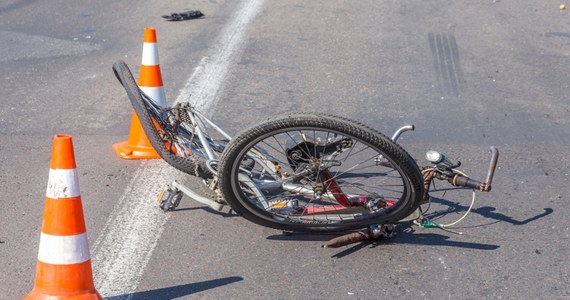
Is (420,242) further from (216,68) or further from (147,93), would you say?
(216,68)

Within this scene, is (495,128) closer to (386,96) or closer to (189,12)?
(386,96)

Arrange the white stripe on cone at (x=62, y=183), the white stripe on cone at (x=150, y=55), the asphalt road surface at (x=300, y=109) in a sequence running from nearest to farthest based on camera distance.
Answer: the white stripe on cone at (x=62, y=183)
the asphalt road surface at (x=300, y=109)
the white stripe on cone at (x=150, y=55)

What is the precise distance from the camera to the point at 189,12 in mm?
10945

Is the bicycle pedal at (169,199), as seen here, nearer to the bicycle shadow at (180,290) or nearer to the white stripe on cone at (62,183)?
the bicycle shadow at (180,290)

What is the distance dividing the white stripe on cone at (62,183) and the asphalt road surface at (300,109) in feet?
1.99

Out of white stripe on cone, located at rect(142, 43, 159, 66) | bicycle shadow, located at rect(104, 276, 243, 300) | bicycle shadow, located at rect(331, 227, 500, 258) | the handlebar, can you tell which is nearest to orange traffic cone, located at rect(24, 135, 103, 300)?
bicycle shadow, located at rect(104, 276, 243, 300)

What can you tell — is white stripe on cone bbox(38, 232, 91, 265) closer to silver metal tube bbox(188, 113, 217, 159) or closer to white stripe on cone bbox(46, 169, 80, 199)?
white stripe on cone bbox(46, 169, 80, 199)

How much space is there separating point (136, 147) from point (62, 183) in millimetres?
2300

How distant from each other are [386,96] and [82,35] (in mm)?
3905

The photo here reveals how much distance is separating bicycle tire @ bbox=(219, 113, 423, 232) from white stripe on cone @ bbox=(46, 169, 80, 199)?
0.98 meters

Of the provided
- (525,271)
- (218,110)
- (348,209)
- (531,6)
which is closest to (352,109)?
(218,110)

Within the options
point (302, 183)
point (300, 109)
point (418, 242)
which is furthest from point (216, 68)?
point (418, 242)

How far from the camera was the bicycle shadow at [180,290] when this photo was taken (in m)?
4.42

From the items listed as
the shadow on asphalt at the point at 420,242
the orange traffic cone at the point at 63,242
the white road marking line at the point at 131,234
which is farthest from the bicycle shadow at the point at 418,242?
the orange traffic cone at the point at 63,242
